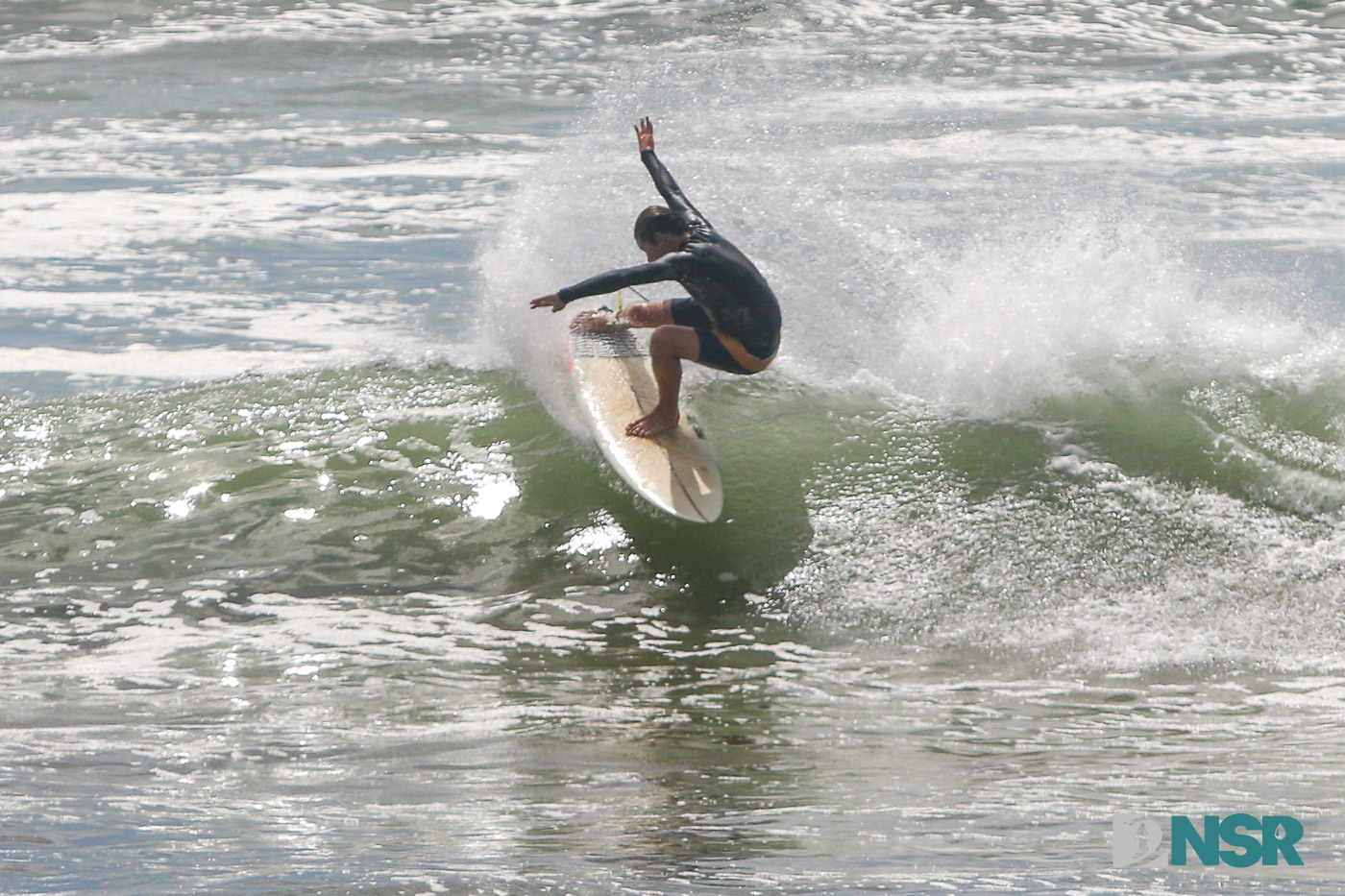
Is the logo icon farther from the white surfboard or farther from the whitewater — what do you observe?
the white surfboard

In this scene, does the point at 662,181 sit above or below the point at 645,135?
below

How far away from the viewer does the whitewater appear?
13.2ft

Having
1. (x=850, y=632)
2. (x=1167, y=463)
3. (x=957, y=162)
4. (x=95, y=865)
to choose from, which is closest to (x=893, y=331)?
(x=1167, y=463)

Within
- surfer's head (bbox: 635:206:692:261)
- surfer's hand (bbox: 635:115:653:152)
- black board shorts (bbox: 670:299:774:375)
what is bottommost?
black board shorts (bbox: 670:299:774:375)

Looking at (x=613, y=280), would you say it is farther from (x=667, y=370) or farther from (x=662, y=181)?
(x=662, y=181)

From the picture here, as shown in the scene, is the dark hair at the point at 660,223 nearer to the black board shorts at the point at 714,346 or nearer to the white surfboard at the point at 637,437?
the black board shorts at the point at 714,346

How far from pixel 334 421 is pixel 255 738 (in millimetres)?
3792

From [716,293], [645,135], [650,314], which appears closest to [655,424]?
[650,314]

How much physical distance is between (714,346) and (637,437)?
2.27 ft

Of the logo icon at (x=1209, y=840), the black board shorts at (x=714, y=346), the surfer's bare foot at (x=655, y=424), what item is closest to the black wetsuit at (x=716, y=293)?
the black board shorts at (x=714, y=346)

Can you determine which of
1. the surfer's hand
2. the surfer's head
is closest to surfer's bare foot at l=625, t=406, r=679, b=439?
the surfer's head

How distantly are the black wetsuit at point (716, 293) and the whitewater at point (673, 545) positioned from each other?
85 centimetres

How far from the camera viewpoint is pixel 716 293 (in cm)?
675

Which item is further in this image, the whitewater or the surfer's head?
the surfer's head
